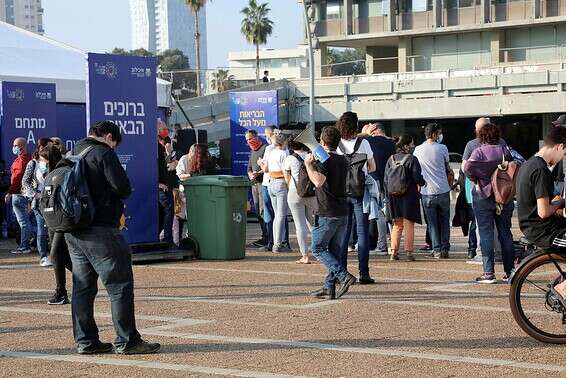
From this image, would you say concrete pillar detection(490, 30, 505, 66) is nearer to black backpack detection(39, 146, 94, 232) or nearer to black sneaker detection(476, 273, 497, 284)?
black sneaker detection(476, 273, 497, 284)

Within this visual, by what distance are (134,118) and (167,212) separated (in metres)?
1.68

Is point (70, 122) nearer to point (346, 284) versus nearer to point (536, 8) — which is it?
point (346, 284)

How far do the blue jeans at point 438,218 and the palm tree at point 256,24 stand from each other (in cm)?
8956

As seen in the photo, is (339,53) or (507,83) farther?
(339,53)

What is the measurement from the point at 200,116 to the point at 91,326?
41.7 meters

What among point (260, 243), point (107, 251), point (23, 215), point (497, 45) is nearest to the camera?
point (107, 251)

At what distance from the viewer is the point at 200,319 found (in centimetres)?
965

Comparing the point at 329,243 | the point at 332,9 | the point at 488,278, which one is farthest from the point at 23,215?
the point at 332,9

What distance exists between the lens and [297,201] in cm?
1442

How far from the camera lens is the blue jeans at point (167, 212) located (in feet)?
51.7

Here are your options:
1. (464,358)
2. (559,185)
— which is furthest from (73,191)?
(559,185)

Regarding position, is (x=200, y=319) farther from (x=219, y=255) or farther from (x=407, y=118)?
(x=407, y=118)

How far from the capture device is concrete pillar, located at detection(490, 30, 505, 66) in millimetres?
62312

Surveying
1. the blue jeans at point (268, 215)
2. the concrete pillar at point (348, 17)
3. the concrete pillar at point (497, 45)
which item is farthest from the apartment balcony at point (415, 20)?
the blue jeans at point (268, 215)
